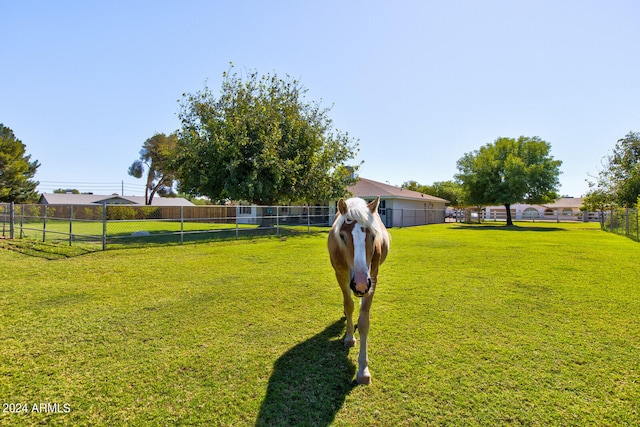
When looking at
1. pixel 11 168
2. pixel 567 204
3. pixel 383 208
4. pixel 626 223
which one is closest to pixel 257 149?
pixel 383 208

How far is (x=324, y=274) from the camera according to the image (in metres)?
6.16

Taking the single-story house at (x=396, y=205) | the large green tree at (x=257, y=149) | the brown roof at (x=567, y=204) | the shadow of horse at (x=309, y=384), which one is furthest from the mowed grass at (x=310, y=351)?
the brown roof at (x=567, y=204)

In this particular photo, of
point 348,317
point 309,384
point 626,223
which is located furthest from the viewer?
point 626,223

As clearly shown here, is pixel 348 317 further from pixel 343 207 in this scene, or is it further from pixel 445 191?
pixel 445 191

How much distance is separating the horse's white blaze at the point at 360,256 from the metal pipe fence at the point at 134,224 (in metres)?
5.36

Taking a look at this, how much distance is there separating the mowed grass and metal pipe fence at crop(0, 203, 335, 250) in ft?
9.01

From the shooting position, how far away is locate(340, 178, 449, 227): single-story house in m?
23.3

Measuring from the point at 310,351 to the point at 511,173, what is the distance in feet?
90.0


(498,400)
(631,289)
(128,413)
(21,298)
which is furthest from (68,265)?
(631,289)

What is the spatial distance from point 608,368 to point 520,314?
131 cm

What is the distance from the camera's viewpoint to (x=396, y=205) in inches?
960

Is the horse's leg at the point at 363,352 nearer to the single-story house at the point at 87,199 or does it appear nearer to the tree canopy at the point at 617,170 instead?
the tree canopy at the point at 617,170

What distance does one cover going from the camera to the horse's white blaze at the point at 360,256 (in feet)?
7.06

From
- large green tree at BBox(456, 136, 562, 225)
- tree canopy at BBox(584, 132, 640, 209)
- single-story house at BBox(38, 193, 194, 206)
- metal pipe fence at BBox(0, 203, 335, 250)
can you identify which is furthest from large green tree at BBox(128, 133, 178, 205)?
tree canopy at BBox(584, 132, 640, 209)
